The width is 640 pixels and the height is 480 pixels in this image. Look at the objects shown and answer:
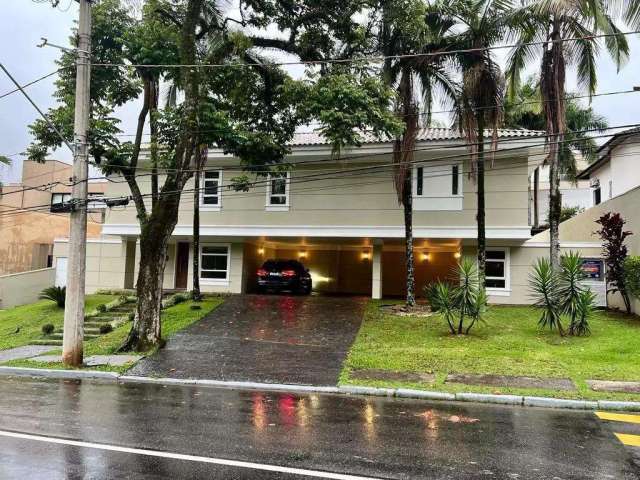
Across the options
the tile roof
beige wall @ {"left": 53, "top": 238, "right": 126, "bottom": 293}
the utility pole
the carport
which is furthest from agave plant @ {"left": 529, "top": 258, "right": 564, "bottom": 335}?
beige wall @ {"left": 53, "top": 238, "right": 126, "bottom": 293}

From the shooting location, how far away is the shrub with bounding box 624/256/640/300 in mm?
14820

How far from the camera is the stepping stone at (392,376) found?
10.5m

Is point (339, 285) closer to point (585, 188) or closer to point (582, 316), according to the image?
point (582, 316)

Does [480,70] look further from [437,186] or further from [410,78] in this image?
[437,186]

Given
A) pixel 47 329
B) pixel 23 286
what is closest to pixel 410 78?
pixel 47 329

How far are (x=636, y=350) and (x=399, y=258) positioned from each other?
49.3ft

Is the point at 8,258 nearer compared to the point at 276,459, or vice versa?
the point at 276,459

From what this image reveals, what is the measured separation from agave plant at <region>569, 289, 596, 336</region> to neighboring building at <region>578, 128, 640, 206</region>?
29.1 ft

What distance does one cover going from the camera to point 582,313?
519 inches

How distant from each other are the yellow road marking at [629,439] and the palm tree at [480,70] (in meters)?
8.74

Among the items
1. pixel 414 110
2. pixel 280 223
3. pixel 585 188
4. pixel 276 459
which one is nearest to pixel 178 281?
pixel 280 223

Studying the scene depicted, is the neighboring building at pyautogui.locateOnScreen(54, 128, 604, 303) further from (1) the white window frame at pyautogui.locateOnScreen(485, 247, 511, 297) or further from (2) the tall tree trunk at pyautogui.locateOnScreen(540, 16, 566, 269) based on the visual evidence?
(2) the tall tree trunk at pyautogui.locateOnScreen(540, 16, 566, 269)

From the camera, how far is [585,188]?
113ft

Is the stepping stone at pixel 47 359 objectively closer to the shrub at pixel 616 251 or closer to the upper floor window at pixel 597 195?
the shrub at pixel 616 251
